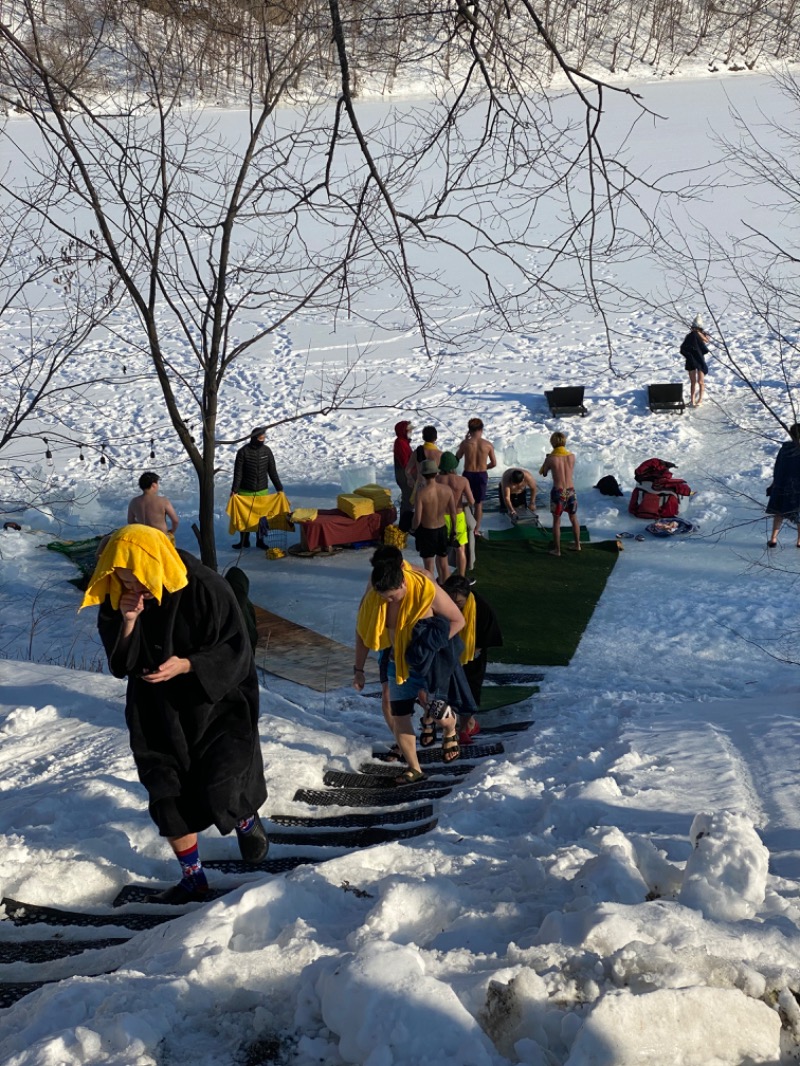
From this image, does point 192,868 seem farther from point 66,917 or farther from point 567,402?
point 567,402

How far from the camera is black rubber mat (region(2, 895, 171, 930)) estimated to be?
14.3 ft

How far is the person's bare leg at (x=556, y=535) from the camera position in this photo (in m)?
12.0

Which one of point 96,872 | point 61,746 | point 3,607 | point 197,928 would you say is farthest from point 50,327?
point 197,928

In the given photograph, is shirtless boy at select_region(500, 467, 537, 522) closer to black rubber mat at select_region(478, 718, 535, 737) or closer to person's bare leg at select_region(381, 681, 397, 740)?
black rubber mat at select_region(478, 718, 535, 737)

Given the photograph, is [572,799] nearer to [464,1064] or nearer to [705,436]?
[464,1064]

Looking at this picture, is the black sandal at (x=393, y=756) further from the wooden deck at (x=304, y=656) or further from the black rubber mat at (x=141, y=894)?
the black rubber mat at (x=141, y=894)

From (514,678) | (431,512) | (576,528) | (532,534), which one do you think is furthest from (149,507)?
(532,534)

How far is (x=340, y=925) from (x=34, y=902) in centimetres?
148

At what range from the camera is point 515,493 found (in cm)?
1332

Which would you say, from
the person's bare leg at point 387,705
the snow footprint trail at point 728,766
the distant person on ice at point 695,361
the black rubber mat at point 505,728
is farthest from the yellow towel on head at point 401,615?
the distant person on ice at point 695,361

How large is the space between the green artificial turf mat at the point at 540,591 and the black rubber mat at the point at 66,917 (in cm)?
569

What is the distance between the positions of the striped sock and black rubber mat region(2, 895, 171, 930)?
176 millimetres

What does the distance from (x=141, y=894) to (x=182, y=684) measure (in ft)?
3.21

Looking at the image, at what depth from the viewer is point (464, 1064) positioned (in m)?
2.76
